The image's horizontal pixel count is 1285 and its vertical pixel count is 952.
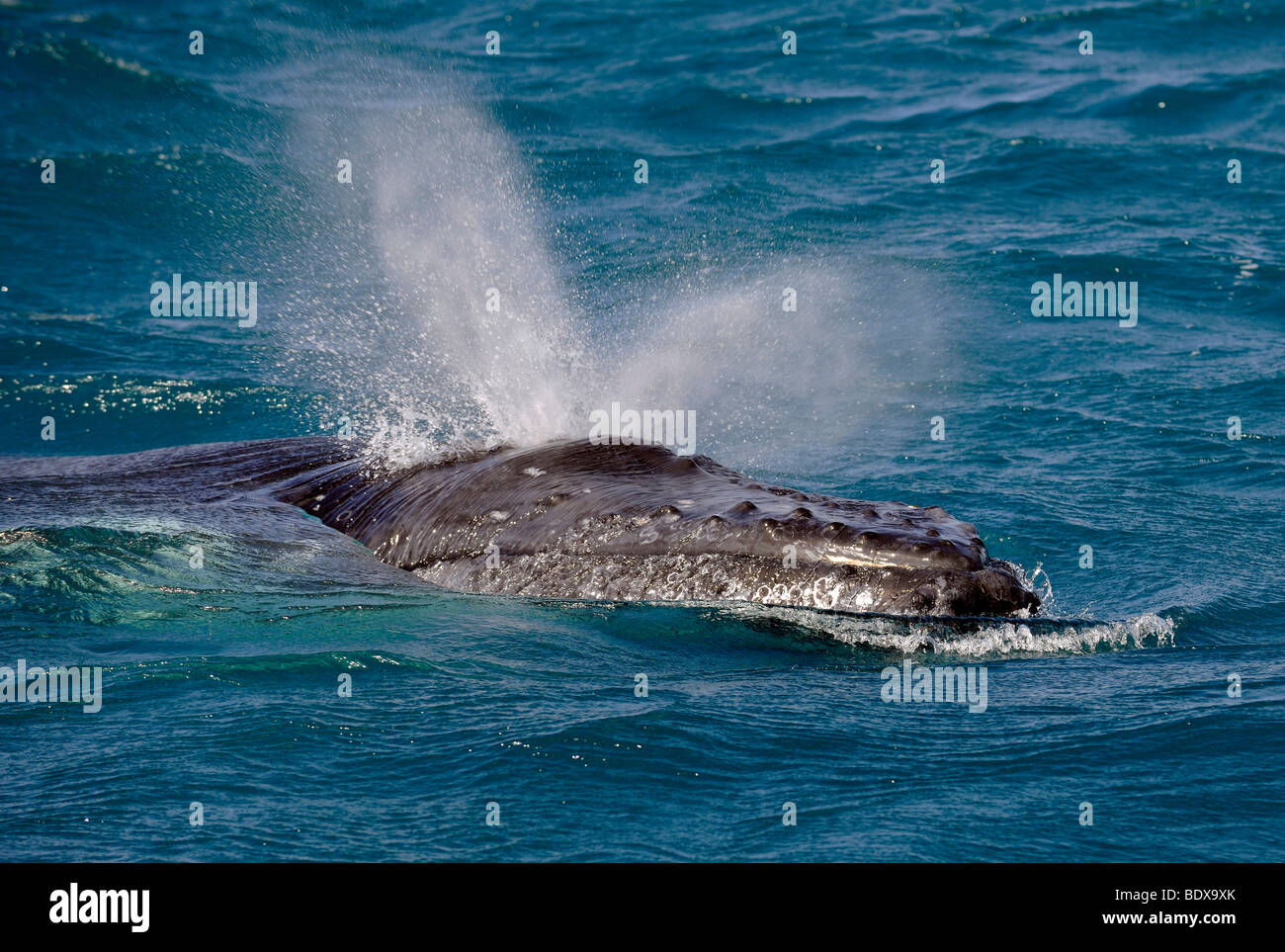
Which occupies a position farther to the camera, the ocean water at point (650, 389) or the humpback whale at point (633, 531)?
the humpback whale at point (633, 531)

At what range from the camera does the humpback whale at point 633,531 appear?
661cm

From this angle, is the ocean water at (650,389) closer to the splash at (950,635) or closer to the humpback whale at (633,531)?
the splash at (950,635)

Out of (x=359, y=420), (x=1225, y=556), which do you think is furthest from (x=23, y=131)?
(x=1225, y=556)

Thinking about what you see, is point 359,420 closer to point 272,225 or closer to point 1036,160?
point 272,225

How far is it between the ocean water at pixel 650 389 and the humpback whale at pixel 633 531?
0.57 feet

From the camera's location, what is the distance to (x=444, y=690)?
6.63 metres

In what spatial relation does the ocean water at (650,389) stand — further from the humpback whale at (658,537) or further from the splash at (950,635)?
the humpback whale at (658,537)

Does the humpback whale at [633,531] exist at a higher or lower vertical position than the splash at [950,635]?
higher

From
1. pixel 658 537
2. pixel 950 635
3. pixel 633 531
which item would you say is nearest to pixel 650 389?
pixel 633 531

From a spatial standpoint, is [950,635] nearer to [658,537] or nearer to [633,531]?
[658,537]

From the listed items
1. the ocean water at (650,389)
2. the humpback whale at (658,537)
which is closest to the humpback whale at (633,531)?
the humpback whale at (658,537)

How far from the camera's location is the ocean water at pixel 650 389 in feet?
18.7

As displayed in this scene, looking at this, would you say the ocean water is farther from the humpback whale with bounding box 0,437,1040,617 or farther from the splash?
the humpback whale with bounding box 0,437,1040,617

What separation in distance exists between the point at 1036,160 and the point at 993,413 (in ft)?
30.0
